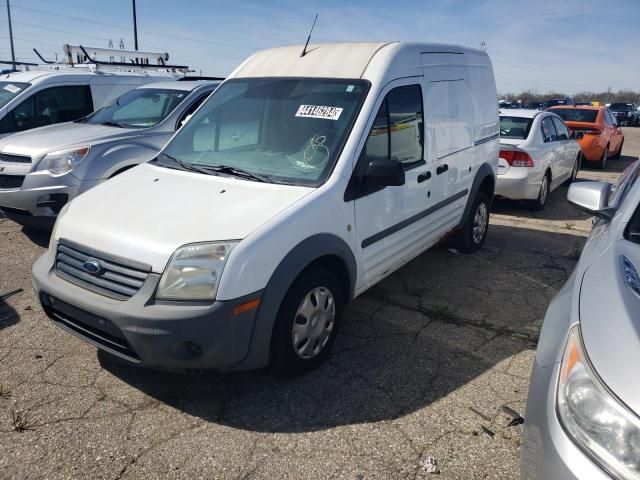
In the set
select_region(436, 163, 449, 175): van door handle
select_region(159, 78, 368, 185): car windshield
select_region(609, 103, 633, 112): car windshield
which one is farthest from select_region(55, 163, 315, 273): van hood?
select_region(609, 103, 633, 112): car windshield

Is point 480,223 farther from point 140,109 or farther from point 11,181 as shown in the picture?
point 11,181

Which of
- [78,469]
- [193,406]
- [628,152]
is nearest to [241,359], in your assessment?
[193,406]

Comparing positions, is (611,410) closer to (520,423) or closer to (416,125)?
(520,423)

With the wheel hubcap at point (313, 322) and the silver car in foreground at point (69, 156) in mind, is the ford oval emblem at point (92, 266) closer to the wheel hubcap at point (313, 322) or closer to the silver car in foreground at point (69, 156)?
the wheel hubcap at point (313, 322)

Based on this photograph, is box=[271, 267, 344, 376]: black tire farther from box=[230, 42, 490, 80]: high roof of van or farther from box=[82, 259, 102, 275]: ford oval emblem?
box=[230, 42, 490, 80]: high roof of van

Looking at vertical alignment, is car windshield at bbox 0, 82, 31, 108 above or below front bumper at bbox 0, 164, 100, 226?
above

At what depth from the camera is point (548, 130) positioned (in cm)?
810

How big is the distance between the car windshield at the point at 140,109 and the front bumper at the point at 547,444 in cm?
572

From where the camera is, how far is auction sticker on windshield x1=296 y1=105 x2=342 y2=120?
346cm

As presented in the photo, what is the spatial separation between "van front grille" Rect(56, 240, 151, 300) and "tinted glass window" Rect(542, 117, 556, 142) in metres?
6.88

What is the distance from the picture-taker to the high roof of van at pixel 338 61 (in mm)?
3664

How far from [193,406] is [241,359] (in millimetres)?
503

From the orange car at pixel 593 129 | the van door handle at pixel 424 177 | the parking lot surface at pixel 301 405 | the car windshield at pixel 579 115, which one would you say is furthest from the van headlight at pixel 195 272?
the car windshield at pixel 579 115

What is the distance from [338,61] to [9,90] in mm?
6193
